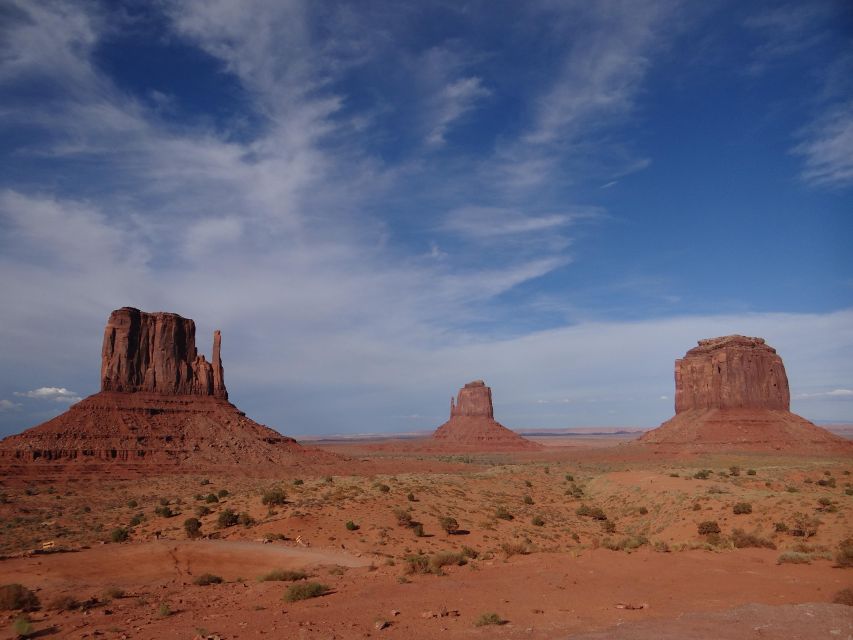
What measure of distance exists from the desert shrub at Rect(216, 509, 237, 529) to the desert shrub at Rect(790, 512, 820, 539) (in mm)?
23683

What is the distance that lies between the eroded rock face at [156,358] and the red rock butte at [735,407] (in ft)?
225

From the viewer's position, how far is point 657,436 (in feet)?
313

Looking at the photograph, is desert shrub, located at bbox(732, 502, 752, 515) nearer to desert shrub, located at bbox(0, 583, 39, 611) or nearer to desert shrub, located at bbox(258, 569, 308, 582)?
desert shrub, located at bbox(258, 569, 308, 582)

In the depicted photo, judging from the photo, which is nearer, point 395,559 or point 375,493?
point 395,559

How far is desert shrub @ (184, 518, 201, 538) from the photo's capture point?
82.1 feet

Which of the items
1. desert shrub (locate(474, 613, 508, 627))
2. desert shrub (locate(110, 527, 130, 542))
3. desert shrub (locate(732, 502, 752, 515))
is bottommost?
desert shrub (locate(110, 527, 130, 542))

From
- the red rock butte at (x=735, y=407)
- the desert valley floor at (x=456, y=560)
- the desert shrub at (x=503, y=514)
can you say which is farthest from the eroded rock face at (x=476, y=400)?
the desert shrub at (x=503, y=514)

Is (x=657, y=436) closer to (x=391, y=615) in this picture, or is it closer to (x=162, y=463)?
(x=162, y=463)

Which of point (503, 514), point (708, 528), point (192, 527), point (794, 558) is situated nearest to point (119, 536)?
point (192, 527)

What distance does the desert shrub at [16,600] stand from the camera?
44.0 feet

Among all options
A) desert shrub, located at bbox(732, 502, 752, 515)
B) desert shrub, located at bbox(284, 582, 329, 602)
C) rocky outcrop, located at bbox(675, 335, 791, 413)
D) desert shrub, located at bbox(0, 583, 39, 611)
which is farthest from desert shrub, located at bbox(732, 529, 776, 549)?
rocky outcrop, located at bbox(675, 335, 791, 413)

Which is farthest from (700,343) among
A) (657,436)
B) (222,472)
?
(222,472)

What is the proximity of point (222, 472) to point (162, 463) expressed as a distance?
7576 mm

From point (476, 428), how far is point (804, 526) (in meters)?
122
